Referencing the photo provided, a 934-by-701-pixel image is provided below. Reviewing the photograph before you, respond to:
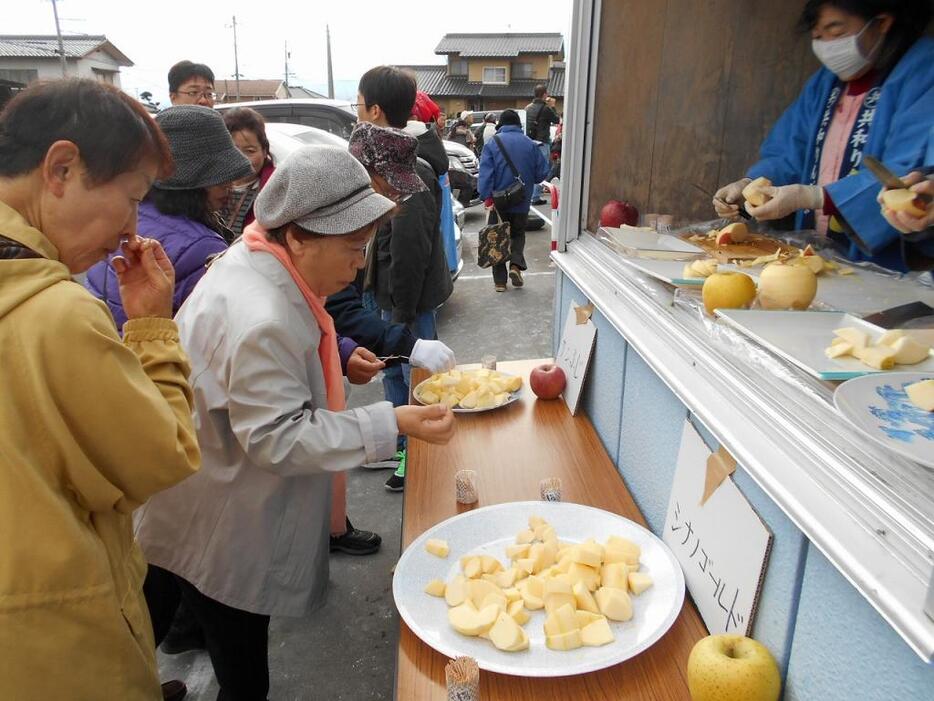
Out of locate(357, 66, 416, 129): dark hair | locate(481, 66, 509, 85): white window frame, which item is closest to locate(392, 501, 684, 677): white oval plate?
locate(357, 66, 416, 129): dark hair

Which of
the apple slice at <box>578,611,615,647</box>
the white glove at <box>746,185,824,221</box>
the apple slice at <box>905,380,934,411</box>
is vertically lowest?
the apple slice at <box>578,611,615,647</box>

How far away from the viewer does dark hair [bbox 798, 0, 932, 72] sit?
1.86m

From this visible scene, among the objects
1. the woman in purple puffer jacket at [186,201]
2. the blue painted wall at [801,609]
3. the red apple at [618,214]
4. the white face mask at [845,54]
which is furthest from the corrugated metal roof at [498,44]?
the blue painted wall at [801,609]

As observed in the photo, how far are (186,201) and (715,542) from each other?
1819 millimetres

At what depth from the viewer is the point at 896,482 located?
81cm

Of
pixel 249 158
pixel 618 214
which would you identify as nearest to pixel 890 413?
pixel 618 214

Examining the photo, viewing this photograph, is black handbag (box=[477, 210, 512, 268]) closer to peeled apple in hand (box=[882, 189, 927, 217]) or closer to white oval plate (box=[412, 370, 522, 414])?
white oval plate (box=[412, 370, 522, 414])

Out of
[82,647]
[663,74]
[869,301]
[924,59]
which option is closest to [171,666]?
[82,647]

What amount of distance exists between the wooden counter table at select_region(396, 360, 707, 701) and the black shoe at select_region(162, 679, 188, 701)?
1244mm

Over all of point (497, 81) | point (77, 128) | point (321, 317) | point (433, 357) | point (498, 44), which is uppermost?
point (498, 44)

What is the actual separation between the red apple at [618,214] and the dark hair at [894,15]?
82cm

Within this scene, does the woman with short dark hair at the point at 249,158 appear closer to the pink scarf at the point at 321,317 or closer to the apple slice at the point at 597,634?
the pink scarf at the point at 321,317

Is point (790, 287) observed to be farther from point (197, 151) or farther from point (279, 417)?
point (197, 151)

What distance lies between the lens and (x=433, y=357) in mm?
2322
